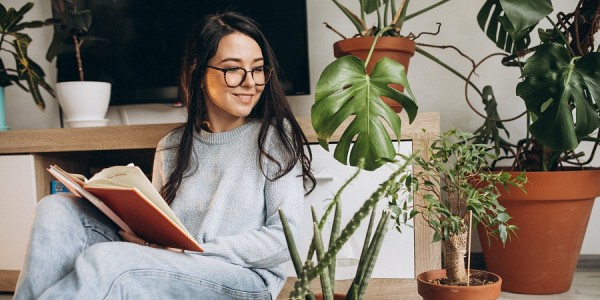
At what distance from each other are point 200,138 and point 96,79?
886mm

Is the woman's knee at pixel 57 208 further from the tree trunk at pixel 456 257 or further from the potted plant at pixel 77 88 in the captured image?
the potted plant at pixel 77 88

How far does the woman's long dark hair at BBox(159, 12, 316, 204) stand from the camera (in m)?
1.10

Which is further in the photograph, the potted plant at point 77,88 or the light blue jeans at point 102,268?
the potted plant at point 77,88

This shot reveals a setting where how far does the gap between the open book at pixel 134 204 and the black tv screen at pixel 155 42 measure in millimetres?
894

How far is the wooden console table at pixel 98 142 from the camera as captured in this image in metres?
1.26

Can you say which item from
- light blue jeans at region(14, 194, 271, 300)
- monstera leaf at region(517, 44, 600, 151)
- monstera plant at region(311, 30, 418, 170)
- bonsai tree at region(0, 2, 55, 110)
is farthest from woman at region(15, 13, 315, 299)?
bonsai tree at region(0, 2, 55, 110)

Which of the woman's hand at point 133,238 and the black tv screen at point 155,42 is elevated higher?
the black tv screen at point 155,42

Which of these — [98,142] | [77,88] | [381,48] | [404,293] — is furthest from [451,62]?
[77,88]

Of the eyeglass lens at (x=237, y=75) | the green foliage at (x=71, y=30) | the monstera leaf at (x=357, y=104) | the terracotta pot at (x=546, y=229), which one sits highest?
the green foliage at (x=71, y=30)

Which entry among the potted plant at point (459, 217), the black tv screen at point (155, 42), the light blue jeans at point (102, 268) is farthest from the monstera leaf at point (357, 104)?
the black tv screen at point (155, 42)

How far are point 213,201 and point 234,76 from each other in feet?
0.95

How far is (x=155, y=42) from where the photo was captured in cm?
178

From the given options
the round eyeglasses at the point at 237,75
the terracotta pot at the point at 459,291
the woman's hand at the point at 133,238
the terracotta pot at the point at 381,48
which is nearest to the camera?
the terracotta pot at the point at 459,291

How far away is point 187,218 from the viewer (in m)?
1.10
